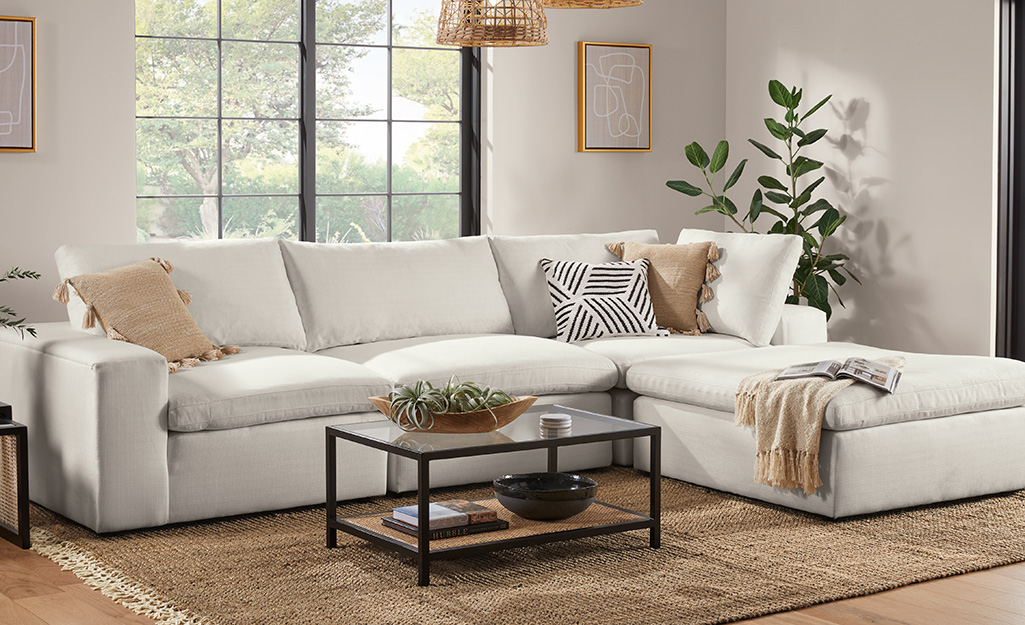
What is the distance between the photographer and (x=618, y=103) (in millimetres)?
6727

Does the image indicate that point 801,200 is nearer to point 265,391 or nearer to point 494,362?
point 494,362

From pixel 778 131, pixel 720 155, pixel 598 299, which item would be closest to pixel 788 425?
pixel 598 299

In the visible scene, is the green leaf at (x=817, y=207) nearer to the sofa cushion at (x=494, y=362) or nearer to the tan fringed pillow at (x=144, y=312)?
the sofa cushion at (x=494, y=362)

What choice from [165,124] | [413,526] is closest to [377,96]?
[165,124]

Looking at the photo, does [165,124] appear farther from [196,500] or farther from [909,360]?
[909,360]

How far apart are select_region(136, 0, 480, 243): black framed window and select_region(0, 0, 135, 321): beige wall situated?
0.29 metres

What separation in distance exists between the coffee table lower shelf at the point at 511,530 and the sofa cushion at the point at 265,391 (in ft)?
1.70

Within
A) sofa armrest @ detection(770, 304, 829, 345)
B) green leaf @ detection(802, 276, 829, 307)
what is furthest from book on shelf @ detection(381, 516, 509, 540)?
green leaf @ detection(802, 276, 829, 307)

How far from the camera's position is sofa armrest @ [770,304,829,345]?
5.20 metres

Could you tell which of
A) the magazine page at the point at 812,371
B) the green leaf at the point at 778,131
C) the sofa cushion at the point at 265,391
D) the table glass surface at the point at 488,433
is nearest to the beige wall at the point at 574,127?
the green leaf at the point at 778,131

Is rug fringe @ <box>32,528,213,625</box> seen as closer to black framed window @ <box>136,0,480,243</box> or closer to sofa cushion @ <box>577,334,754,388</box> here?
sofa cushion @ <box>577,334,754,388</box>

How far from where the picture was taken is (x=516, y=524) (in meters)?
3.43

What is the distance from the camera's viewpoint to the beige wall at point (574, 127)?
254 inches

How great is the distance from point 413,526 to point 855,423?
4.64 feet
